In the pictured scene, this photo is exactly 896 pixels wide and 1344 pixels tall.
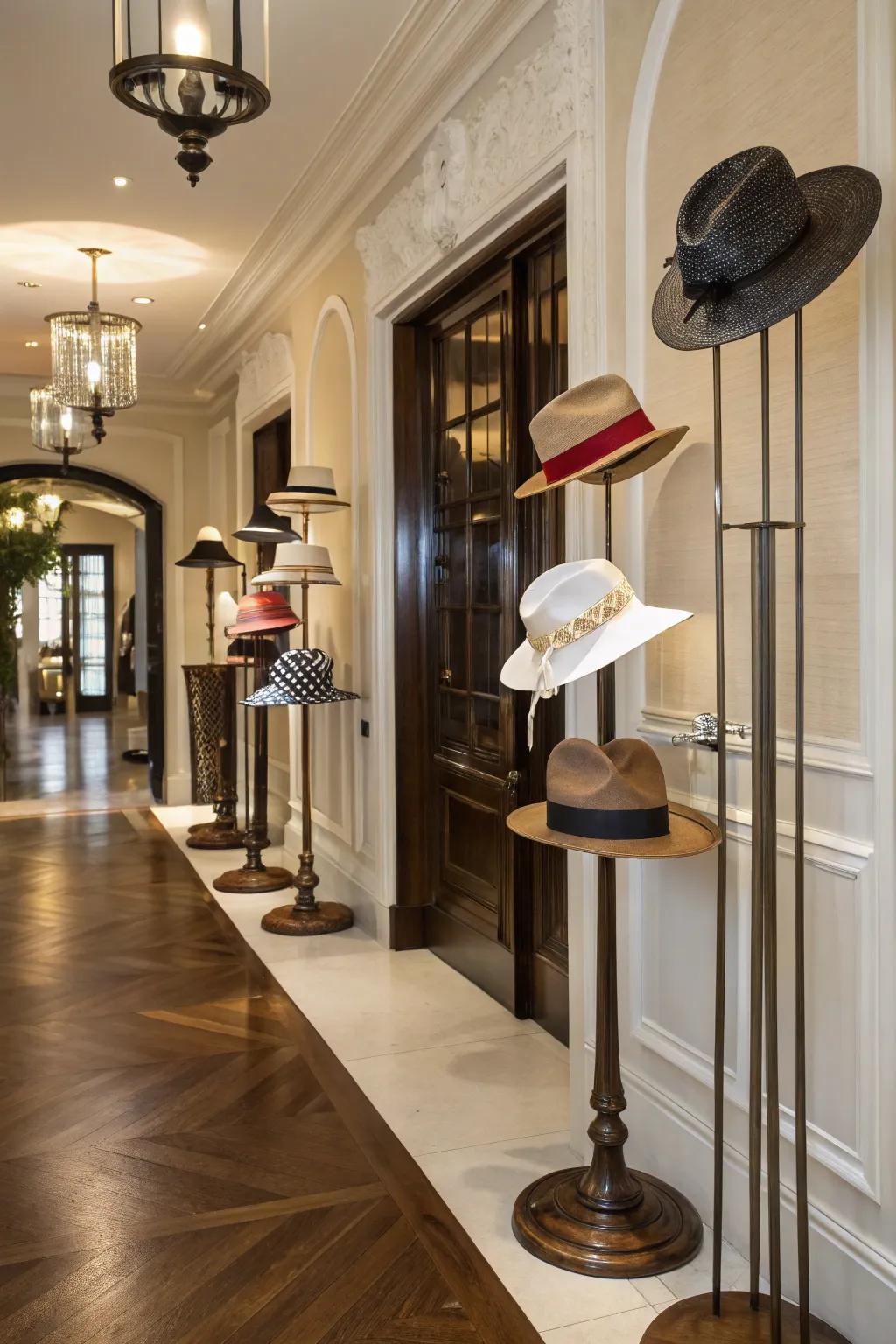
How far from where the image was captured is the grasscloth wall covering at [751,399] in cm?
200

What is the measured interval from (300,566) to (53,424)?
2.61 meters

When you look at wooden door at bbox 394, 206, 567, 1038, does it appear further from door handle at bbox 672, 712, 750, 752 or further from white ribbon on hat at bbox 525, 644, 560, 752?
white ribbon on hat at bbox 525, 644, 560, 752

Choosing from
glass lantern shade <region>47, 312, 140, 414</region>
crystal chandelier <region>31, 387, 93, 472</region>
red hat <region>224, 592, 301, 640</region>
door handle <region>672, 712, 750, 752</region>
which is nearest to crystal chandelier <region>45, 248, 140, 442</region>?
glass lantern shade <region>47, 312, 140, 414</region>

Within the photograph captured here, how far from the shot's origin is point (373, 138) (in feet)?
13.9

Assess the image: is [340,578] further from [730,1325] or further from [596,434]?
[730,1325]

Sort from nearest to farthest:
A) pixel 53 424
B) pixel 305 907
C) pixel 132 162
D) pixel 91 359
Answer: pixel 132 162
pixel 305 907
pixel 91 359
pixel 53 424

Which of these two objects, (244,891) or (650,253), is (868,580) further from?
(244,891)

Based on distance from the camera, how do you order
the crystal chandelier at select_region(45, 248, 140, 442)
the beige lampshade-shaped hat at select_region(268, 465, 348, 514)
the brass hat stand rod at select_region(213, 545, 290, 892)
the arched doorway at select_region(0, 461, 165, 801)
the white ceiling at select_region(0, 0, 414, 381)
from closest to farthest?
the white ceiling at select_region(0, 0, 414, 381) → the beige lampshade-shaped hat at select_region(268, 465, 348, 514) → the crystal chandelier at select_region(45, 248, 140, 442) → the brass hat stand rod at select_region(213, 545, 290, 892) → the arched doorway at select_region(0, 461, 165, 801)

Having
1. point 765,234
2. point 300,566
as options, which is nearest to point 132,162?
point 300,566

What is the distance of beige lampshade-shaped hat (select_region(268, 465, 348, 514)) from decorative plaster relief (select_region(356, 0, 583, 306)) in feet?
2.54

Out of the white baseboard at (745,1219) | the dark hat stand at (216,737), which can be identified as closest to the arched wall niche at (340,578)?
the dark hat stand at (216,737)

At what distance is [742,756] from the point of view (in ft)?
7.63

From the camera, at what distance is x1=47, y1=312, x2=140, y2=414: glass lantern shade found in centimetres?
548

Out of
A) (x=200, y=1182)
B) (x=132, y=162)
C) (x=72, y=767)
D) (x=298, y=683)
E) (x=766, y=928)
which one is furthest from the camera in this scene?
(x=72, y=767)
